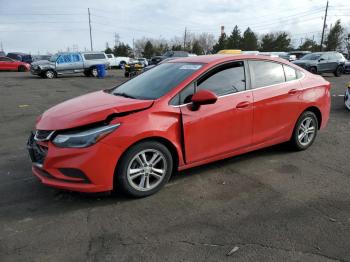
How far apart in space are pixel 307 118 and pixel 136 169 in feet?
10.2

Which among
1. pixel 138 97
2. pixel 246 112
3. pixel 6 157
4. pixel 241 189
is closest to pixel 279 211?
pixel 241 189

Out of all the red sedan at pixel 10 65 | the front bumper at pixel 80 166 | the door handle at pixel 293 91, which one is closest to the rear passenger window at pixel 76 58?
the red sedan at pixel 10 65

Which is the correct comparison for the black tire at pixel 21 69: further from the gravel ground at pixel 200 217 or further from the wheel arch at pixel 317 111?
the wheel arch at pixel 317 111

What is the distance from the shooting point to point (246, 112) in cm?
463

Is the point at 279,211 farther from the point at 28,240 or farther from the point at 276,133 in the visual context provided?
the point at 28,240

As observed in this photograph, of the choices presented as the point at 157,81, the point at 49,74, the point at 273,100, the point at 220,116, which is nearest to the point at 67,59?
the point at 49,74

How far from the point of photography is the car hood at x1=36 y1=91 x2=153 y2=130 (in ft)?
12.2

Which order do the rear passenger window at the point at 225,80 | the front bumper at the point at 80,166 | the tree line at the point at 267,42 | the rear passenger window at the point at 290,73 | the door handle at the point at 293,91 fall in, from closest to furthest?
the front bumper at the point at 80,166
the rear passenger window at the point at 225,80
the door handle at the point at 293,91
the rear passenger window at the point at 290,73
the tree line at the point at 267,42

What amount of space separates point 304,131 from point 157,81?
2.61 m

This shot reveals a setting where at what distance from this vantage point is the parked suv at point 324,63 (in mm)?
22344

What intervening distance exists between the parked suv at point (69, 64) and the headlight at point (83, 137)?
2240 centimetres

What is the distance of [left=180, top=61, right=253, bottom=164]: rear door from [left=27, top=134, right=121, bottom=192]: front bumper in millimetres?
987

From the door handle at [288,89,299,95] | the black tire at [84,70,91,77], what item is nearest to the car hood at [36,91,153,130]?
the door handle at [288,89,299,95]

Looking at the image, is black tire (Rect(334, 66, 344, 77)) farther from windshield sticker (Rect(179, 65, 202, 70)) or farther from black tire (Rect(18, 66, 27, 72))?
black tire (Rect(18, 66, 27, 72))
